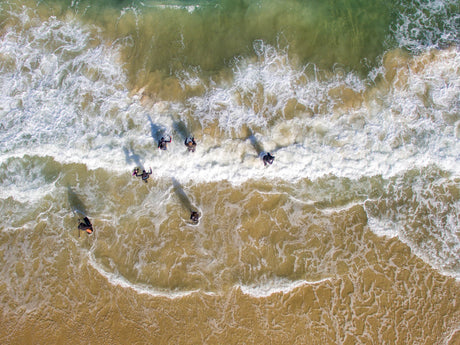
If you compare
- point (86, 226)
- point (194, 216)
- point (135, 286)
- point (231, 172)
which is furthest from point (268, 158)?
point (86, 226)

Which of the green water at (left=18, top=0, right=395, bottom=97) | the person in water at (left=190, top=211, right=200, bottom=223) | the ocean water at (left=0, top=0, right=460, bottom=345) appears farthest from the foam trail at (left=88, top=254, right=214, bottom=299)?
the green water at (left=18, top=0, right=395, bottom=97)

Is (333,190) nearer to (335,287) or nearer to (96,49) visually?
(335,287)

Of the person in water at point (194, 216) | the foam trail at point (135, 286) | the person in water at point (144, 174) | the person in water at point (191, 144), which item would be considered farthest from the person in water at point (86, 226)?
the person in water at point (191, 144)

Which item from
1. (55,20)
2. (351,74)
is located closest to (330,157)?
(351,74)

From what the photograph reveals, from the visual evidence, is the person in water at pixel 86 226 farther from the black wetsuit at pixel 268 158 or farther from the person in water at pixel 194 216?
the black wetsuit at pixel 268 158

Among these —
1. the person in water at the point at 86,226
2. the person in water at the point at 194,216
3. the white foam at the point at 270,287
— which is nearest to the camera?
the white foam at the point at 270,287

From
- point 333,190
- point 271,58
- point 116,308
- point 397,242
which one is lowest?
point 116,308

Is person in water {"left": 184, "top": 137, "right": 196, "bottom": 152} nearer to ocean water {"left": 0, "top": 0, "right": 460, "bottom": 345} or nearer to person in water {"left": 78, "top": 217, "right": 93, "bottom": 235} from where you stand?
ocean water {"left": 0, "top": 0, "right": 460, "bottom": 345}

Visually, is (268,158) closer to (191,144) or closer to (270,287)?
(191,144)
